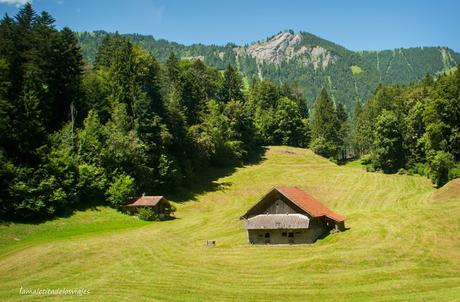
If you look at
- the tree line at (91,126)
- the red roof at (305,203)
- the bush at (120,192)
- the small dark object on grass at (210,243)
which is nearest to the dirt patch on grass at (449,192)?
the red roof at (305,203)

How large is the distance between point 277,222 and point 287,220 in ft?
3.34

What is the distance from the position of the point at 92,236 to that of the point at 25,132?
60.2ft

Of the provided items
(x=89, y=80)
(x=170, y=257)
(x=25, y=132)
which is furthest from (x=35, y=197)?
(x=89, y=80)

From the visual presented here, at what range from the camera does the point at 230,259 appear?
40.8 m

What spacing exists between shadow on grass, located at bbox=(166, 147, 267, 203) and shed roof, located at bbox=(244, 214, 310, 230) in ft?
91.5

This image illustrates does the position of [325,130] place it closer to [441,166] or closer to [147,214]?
[441,166]

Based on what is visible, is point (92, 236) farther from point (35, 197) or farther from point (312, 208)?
point (312, 208)

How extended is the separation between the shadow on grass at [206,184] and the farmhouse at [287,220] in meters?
27.8

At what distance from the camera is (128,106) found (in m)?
77.0

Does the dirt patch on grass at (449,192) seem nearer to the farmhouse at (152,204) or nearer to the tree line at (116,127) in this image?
the tree line at (116,127)

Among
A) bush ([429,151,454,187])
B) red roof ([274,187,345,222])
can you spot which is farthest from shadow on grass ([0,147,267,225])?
bush ([429,151,454,187])

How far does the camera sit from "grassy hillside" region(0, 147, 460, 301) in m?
30.1

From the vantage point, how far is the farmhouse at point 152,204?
2562 inches

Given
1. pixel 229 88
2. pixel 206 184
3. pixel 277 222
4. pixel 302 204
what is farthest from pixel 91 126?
pixel 229 88
